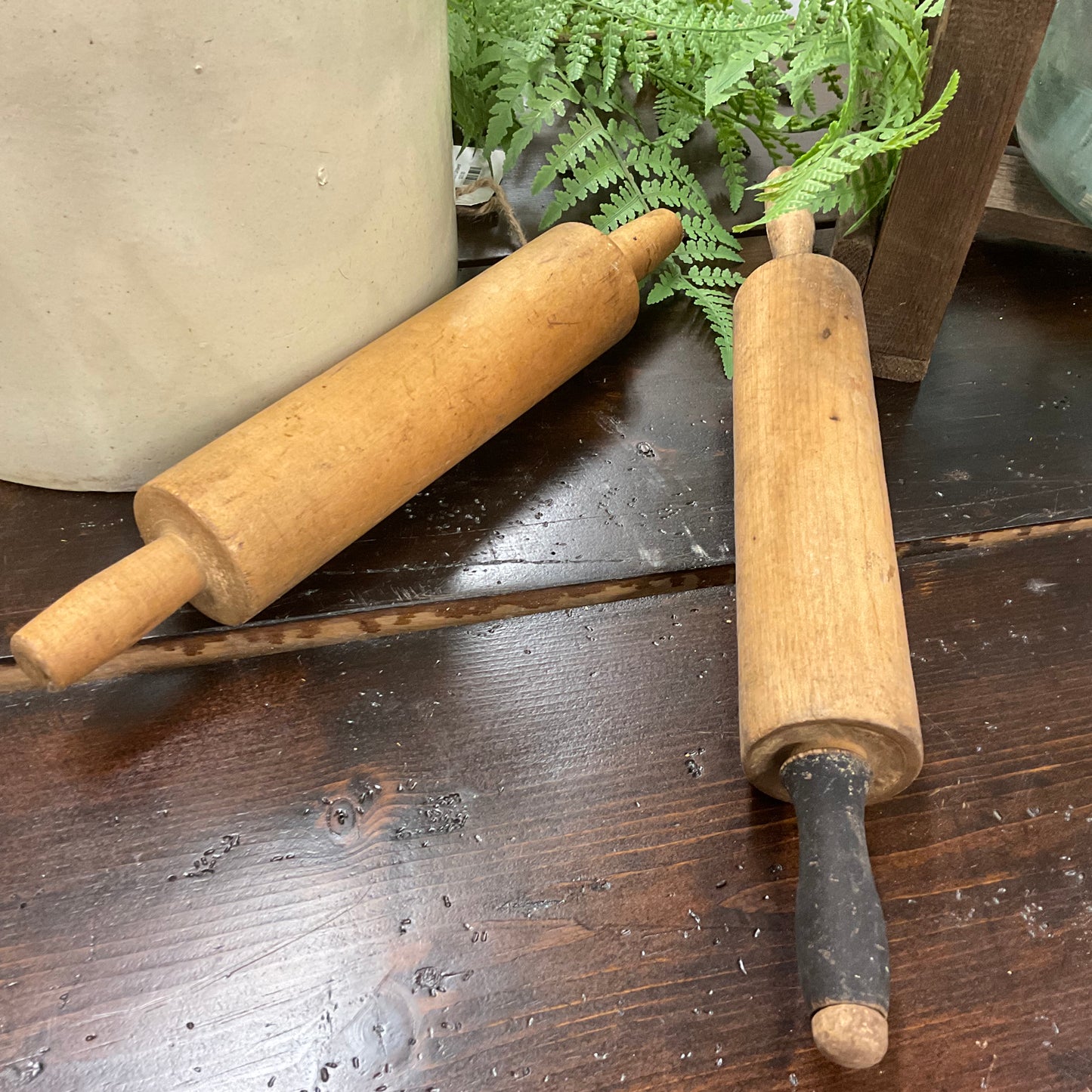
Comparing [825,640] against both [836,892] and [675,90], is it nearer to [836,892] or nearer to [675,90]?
[836,892]

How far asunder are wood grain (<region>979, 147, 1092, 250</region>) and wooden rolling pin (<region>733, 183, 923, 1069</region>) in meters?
0.29

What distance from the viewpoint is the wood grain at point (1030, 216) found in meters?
0.76

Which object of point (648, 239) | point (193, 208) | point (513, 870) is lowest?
point (513, 870)

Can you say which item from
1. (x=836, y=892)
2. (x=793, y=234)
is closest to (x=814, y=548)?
(x=836, y=892)

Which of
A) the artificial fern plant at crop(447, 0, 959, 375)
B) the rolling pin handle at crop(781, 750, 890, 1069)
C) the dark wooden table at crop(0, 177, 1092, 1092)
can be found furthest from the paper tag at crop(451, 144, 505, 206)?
the rolling pin handle at crop(781, 750, 890, 1069)

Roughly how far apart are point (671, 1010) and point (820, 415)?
31cm

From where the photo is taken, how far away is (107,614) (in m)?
0.46

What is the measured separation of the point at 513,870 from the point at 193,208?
1.17 feet

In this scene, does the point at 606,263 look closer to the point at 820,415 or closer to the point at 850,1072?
the point at 820,415

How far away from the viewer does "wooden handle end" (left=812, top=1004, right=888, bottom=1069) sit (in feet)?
1.15

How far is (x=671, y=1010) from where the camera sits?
1.37 ft

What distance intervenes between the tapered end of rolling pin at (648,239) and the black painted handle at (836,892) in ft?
1.31

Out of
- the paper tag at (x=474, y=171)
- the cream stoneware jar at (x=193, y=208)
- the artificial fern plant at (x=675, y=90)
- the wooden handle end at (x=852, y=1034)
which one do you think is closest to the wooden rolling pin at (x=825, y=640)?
the wooden handle end at (x=852, y=1034)

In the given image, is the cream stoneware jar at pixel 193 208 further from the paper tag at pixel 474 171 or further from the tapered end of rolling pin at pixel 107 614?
the paper tag at pixel 474 171
